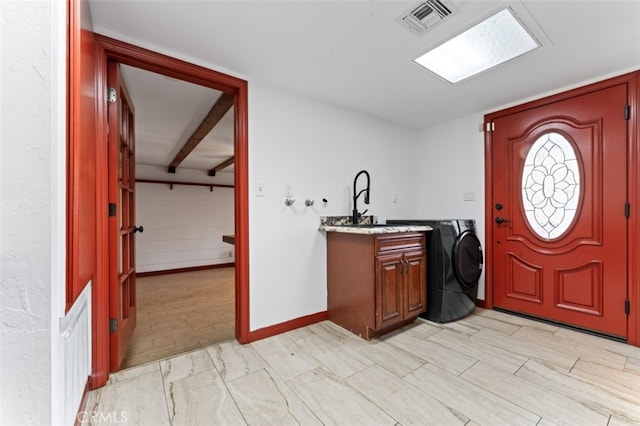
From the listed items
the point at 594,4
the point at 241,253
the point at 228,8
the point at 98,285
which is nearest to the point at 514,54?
the point at 594,4

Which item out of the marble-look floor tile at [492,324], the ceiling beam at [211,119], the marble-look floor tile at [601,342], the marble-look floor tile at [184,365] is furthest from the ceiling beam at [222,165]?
the marble-look floor tile at [601,342]

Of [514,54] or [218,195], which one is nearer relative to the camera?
[514,54]

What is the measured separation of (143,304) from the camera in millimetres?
3227

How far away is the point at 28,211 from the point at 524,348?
9.44 feet

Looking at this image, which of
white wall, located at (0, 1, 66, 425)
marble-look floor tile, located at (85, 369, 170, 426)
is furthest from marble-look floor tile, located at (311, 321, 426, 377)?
white wall, located at (0, 1, 66, 425)

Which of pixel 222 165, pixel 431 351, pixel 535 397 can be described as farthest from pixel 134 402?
pixel 222 165

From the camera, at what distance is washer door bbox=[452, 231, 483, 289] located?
8.21ft

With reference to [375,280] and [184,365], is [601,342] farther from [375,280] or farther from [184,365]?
[184,365]

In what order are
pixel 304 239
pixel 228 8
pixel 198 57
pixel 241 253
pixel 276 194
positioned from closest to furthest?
pixel 228 8 < pixel 198 57 < pixel 241 253 < pixel 276 194 < pixel 304 239

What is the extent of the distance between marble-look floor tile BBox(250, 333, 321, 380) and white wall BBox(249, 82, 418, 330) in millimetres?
161

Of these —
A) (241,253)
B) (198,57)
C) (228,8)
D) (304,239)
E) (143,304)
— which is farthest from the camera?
(143,304)

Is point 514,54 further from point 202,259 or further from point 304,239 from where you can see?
point 202,259

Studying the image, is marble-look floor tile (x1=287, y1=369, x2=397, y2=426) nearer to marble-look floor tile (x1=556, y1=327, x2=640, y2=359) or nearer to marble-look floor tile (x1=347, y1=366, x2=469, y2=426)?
marble-look floor tile (x1=347, y1=366, x2=469, y2=426)

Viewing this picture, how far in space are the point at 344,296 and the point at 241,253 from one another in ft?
3.25
